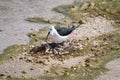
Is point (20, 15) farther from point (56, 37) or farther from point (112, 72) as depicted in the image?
point (112, 72)

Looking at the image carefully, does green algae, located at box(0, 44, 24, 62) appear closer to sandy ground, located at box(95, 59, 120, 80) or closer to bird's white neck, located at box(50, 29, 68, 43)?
bird's white neck, located at box(50, 29, 68, 43)

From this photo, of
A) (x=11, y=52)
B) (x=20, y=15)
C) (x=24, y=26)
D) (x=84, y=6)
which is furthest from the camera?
(x=84, y=6)

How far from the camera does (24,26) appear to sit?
33.4ft

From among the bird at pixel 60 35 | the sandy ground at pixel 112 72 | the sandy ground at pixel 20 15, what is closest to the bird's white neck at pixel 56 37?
the bird at pixel 60 35

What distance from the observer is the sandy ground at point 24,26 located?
7781 mm

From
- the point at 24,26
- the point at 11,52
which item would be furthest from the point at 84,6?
the point at 11,52

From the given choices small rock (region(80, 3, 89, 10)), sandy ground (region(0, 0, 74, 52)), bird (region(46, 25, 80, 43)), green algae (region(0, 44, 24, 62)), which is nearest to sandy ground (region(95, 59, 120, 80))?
bird (region(46, 25, 80, 43))

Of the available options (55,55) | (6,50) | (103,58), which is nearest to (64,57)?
(55,55)

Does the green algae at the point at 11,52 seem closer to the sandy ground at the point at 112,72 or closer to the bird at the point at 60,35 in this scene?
the bird at the point at 60,35

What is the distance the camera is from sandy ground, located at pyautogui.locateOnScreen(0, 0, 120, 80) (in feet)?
25.5

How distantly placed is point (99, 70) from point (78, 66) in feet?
1.33

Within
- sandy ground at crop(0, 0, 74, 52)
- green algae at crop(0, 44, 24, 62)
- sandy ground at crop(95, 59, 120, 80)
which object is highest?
sandy ground at crop(0, 0, 74, 52)

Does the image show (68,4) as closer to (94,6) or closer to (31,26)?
(94,6)

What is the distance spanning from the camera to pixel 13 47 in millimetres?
8836
